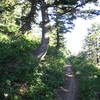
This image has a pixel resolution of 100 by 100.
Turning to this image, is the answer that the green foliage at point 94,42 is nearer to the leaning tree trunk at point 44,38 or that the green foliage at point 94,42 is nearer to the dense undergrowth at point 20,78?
the leaning tree trunk at point 44,38

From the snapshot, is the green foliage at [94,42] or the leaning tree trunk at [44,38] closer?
the leaning tree trunk at [44,38]

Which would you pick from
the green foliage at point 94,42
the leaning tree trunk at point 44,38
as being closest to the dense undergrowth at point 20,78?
the leaning tree trunk at point 44,38

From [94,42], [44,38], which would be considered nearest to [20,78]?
[44,38]

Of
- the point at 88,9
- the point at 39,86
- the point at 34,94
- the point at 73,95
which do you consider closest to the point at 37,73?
the point at 39,86

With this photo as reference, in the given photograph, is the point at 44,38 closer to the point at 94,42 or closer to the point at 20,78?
the point at 20,78

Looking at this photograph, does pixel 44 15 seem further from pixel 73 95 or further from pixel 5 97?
pixel 5 97

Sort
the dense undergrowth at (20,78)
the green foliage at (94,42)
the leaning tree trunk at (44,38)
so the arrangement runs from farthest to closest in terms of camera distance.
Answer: the green foliage at (94,42) < the leaning tree trunk at (44,38) < the dense undergrowth at (20,78)

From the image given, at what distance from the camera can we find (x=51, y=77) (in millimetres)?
15141

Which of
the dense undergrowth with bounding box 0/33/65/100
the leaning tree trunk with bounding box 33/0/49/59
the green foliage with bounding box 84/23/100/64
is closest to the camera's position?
the dense undergrowth with bounding box 0/33/65/100

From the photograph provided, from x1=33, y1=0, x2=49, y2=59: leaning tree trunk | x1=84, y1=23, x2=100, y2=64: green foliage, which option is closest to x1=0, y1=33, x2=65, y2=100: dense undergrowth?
x1=33, y1=0, x2=49, y2=59: leaning tree trunk

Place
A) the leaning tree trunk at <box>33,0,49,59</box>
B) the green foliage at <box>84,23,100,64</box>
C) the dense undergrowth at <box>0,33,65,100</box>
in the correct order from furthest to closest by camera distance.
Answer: the green foliage at <box>84,23,100,64</box> < the leaning tree trunk at <box>33,0,49,59</box> < the dense undergrowth at <box>0,33,65,100</box>

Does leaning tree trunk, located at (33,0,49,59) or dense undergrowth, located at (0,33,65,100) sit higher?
leaning tree trunk, located at (33,0,49,59)

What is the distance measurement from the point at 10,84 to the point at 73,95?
5331 mm

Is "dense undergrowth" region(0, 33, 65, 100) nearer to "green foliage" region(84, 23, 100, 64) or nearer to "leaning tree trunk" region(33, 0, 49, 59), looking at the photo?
"leaning tree trunk" region(33, 0, 49, 59)
